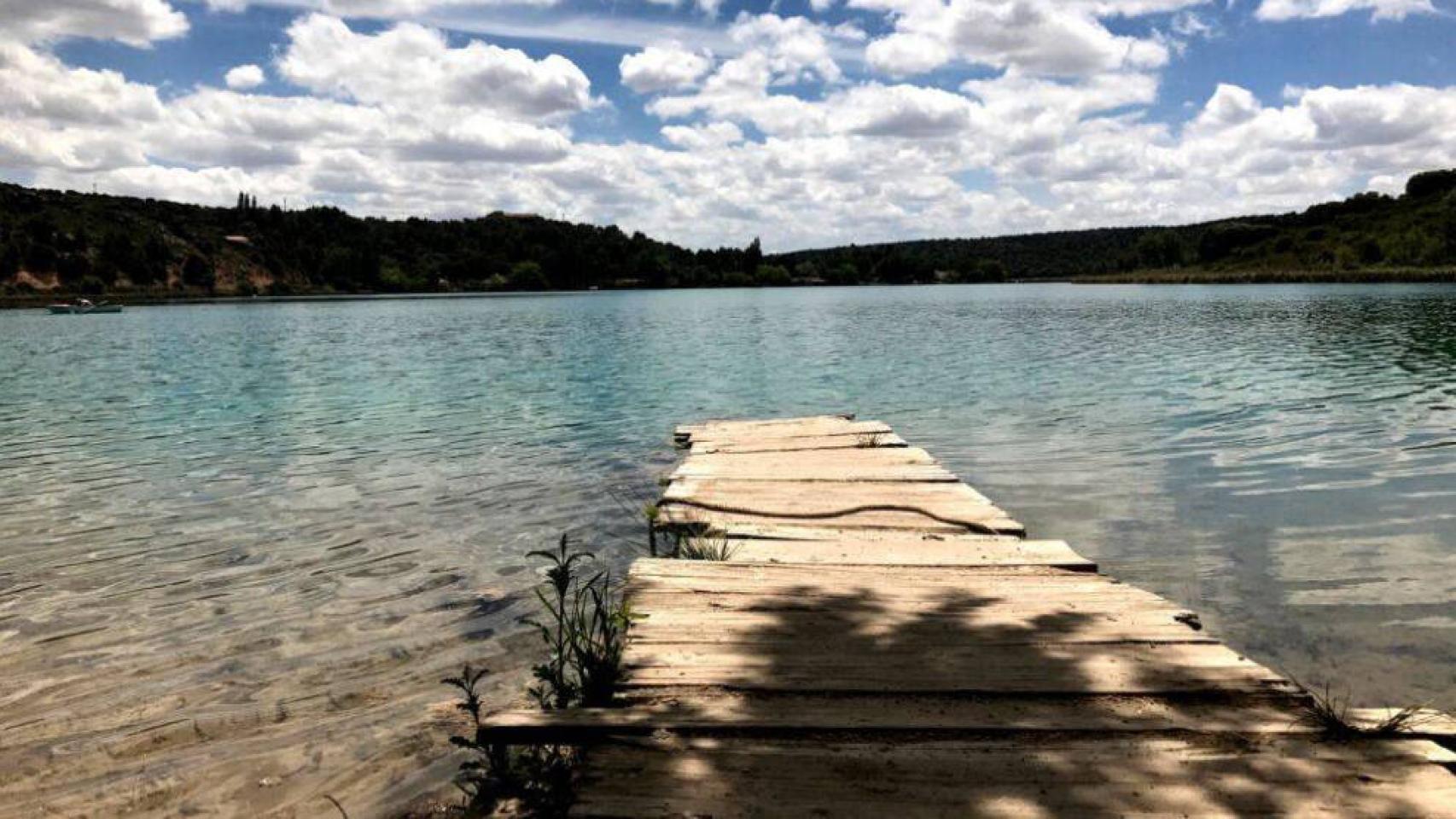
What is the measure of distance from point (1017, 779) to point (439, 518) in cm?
959

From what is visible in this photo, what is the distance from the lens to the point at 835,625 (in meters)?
6.22

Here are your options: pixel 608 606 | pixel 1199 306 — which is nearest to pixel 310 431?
pixel 608 606

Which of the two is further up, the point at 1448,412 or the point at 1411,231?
the point at 1411,231

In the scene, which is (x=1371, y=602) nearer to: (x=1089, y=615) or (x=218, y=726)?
(x=1089, y=615)

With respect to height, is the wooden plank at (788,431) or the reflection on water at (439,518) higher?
the wooden plank at (788,431)

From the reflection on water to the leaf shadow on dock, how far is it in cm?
188

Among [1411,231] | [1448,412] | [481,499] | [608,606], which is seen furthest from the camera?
[1411,231]

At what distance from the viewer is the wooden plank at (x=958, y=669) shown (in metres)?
5.12

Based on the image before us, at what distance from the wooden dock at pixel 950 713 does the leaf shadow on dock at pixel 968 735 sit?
1cm

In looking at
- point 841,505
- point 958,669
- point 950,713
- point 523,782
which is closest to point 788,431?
point 841,505

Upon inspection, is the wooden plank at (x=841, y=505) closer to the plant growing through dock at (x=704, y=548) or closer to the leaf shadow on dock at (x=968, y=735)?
the plant growing through dock at (x=704, y=548)

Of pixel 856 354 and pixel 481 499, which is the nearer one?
pixel 481 499

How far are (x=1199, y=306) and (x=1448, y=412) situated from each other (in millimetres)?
66516


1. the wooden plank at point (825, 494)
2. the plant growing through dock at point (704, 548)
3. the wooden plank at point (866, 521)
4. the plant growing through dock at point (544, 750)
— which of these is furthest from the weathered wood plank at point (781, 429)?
the plant growing through dock at point (544, 750)
